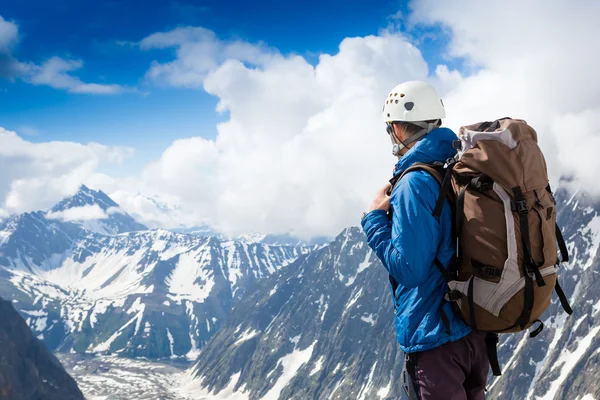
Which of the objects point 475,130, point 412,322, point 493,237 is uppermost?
point 475,130

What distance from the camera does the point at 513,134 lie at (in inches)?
260

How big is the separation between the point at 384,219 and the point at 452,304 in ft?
5.12

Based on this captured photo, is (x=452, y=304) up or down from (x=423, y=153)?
down

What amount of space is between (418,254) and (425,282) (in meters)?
0.63

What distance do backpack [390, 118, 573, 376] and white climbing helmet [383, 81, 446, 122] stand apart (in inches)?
54.6

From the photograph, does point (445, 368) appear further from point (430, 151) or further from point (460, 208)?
point (430, 151)

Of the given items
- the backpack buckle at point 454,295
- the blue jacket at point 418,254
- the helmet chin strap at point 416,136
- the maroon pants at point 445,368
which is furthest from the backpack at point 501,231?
the helmet chin strap at point 416,136

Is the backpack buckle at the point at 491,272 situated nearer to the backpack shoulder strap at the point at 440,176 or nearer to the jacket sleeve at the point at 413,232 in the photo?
the jacket sleeve at the point at 413,232

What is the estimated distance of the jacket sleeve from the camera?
652 cm

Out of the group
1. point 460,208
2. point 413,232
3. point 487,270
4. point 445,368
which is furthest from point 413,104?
point 445,368

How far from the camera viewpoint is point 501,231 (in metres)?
6.19

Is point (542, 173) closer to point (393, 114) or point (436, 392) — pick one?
point (393, 114)

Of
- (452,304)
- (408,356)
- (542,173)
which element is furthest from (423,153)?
(408,356)

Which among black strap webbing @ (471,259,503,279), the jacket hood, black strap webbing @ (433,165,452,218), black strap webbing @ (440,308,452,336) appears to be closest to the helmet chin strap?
the jacket hood
